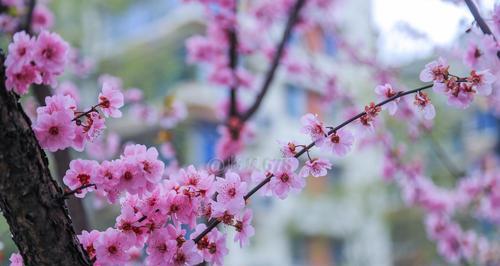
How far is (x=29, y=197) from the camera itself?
3.77ft

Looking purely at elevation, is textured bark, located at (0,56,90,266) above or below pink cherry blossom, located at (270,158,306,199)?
below

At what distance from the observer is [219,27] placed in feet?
11.1

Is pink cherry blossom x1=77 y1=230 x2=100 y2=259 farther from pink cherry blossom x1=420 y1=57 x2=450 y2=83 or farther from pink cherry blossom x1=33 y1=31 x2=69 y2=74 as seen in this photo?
pink cherry blossom x1=420 y1=57 x2=450 y2=83

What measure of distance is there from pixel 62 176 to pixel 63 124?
3.96ft

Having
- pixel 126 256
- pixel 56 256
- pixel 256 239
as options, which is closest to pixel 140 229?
pixel 126 256

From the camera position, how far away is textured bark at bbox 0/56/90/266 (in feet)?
3.71

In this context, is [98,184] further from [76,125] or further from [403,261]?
[403,261]

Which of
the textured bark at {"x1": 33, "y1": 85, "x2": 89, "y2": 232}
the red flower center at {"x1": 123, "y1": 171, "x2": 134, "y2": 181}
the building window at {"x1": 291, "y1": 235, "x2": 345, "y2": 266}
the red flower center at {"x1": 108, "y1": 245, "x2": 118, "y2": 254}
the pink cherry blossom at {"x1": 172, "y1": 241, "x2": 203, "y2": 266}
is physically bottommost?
the pink cherry blossom at {"x1": 172, "y1": 241, "x2": 203, "y2": 266}

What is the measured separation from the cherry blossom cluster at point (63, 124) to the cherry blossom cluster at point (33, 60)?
0.05 meters

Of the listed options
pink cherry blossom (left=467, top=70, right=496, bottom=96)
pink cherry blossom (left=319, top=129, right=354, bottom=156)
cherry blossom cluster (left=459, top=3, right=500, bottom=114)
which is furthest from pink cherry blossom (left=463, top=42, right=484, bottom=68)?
pink cherry blossom (left=319, top=129, right=354, bottom=156)

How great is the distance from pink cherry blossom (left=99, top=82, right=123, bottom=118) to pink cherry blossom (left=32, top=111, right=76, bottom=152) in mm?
119

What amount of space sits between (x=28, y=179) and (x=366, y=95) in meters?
8.75

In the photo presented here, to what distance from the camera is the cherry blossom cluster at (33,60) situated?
1.18 m

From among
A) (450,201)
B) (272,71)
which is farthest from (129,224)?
(450,201)
